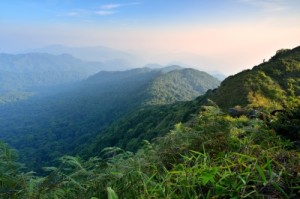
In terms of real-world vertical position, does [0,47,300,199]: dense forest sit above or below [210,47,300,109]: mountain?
above

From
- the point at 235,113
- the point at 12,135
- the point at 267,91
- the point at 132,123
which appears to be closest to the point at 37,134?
the point at 12,135

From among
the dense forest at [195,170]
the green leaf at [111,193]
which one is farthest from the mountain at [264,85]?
the green leaf at [111,193]

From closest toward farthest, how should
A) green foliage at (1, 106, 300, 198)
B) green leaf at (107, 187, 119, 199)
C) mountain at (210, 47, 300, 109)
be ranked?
green leaf at (107, 187, 119, 199)
green foliage at (1, 106, 300, 198)
mountain at (210, 47, 300, 109)

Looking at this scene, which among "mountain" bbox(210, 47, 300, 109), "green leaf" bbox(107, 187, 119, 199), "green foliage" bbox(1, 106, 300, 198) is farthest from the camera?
"mountain" bbox(210, 47, 300, 109)

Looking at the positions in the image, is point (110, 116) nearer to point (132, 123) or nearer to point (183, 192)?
point (132, 123)

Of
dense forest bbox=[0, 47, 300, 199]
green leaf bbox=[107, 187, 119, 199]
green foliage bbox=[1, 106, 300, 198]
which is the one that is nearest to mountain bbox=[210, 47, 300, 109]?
dense forest bbox=[0, 47, 300, 199]

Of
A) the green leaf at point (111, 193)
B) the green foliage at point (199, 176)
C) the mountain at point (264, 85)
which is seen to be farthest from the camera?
the mountain at point (264, 85)

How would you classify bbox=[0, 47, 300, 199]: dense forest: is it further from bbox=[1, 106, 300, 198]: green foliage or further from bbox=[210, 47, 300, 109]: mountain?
bbox=[210, 47, 300, 109]: mountain

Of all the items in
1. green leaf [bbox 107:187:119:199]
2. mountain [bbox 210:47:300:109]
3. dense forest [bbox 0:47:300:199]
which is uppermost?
green leaf [bbox 107:187:119:199]

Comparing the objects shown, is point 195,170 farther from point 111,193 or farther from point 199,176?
point 111,193

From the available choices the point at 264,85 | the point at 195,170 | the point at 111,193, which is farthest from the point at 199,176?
the point at 264,85

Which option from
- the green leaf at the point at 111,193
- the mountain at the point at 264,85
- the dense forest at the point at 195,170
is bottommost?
the mountain at the point at 264,85

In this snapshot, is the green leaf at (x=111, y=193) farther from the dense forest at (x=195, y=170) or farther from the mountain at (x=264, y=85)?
the mountain at (x=264, y=85)

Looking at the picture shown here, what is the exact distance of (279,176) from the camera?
102 inches
